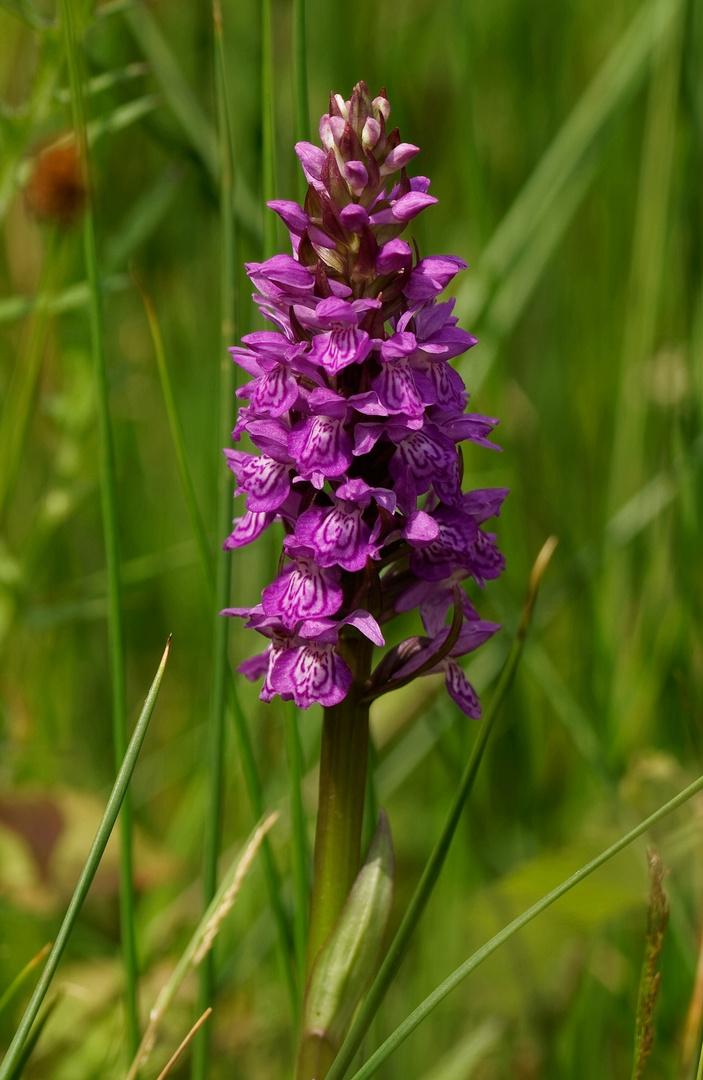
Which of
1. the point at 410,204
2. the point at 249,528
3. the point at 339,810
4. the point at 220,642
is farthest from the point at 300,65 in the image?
the point at 339,810

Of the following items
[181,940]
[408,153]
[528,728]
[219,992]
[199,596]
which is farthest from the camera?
[199,596]

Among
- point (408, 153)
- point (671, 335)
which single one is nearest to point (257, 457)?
point (408, 153)

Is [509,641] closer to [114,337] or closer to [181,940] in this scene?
[181,940]

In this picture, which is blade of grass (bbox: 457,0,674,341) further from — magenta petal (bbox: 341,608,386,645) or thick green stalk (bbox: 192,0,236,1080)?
magenta petal (bbox: 341,608,386,645)

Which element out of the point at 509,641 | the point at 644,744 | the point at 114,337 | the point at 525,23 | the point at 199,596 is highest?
the point at 525,23

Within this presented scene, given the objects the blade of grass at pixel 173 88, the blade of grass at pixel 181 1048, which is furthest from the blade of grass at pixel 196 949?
the blade of grass at pixel 173 88

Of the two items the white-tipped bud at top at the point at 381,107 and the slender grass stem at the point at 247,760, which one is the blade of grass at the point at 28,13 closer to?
the slender grass stem at the point at 247,760

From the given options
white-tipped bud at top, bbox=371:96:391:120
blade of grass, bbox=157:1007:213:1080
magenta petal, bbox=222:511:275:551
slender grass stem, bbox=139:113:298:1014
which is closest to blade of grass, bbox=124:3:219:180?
slender grass stem, bbox=139:113:298:1014
